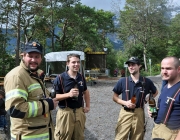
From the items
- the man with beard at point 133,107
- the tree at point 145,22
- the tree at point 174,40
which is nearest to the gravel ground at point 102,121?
the man with beard at point 133,107

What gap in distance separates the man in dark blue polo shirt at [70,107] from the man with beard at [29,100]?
1.15m

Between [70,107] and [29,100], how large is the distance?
1.47 meters

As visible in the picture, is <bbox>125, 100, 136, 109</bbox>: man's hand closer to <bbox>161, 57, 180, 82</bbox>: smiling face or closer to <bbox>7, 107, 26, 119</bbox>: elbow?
<bbox>161, 57, 180, 82</bbox>: smiling face

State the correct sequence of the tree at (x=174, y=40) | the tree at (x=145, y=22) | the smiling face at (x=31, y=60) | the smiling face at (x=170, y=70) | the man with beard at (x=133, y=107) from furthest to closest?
the tree at (x=174, y=40), the tree at (x=145, y=22), the man with beard at (x=133, y=107), the smiling face at (x=170, y=70), the smiling face at (x=31, y=60)

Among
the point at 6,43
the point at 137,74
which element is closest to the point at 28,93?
the point at 137,74

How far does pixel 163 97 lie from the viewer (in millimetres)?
3354

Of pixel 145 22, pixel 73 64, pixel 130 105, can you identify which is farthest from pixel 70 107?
pixel 145 22

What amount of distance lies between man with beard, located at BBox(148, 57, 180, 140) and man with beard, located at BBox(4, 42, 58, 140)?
1.37 metres

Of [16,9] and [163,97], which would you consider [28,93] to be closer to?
[163,97]

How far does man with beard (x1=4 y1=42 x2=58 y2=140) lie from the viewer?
8.86 feet

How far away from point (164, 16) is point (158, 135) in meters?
36.6

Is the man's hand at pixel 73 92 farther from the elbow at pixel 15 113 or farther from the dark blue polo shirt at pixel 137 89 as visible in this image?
the elbow at pixel 15 113

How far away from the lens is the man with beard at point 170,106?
3.20 meters

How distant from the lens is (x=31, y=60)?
2.93m
